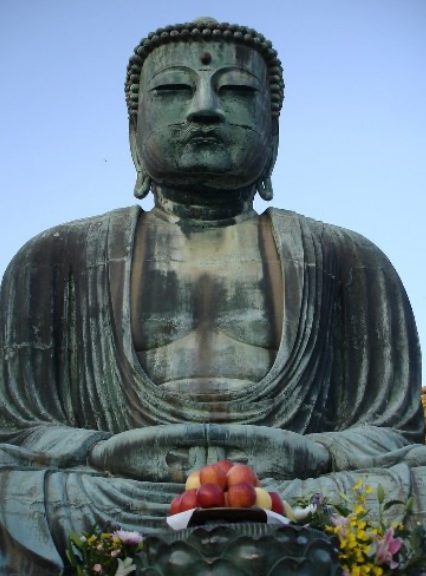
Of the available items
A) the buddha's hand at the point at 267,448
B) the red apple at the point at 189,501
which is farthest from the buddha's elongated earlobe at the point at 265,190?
the red apple at the point at 189,501

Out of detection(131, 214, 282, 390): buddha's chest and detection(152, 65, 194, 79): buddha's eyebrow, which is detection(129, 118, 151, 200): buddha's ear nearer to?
detection(131, 214, 282, 390): buddha's chest

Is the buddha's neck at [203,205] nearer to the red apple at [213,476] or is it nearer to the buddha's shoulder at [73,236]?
the buddha's shoulder at [73,236]

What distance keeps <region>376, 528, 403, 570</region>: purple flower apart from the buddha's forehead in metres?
4.58

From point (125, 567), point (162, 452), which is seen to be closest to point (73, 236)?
point (162, 452)

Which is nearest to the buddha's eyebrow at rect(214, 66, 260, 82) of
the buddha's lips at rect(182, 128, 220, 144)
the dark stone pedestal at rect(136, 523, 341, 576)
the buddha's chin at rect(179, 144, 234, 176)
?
the buddha's lips at rect(182, 128, 220, 144)

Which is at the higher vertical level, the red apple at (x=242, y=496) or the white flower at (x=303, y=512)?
the red apple at (x=242, y=496)

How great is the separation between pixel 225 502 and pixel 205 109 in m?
4.17

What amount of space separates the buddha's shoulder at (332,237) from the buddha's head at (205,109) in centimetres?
36

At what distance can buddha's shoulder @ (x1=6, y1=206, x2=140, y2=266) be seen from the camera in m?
11.2

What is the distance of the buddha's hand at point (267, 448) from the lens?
9.34 meters

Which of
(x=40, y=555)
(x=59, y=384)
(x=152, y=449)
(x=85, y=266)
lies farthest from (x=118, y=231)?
(x=40, y=555)

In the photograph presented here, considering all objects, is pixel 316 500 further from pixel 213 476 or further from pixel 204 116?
pixel 204 116

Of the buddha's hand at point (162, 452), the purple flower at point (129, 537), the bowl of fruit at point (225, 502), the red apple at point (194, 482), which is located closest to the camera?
the bowl of fruit at point (225, 502)

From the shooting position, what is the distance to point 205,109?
433 inches
